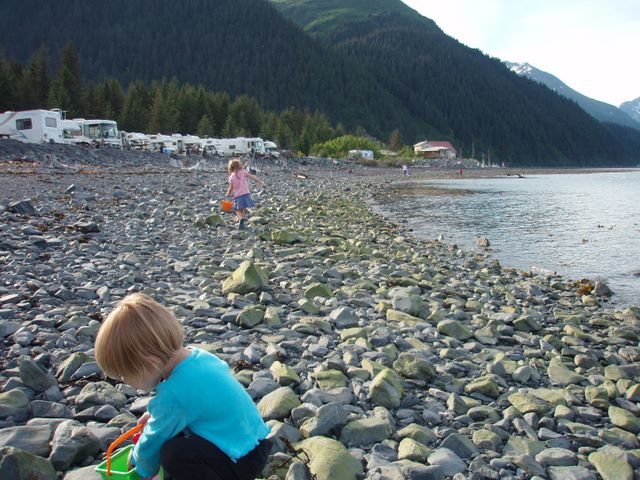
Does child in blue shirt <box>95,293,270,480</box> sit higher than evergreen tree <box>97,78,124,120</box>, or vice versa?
evergreen tree <box>97,78,124,120</box>

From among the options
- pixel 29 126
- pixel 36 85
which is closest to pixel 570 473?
pixel 29 126

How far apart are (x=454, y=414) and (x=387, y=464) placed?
1198 millimetres

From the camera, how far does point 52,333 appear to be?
5.39 metres

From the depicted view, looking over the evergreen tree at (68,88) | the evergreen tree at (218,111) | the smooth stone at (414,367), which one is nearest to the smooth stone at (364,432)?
the smooth stone at (414,367)

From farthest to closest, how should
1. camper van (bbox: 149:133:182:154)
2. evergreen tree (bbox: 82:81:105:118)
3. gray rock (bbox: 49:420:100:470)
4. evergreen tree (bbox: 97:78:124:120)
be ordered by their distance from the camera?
evergreen tree (bbox: 97:78:124:120) < evergreen tree (bbox: 82:81:105:118) < camper van (bbox: 149:133:182:154) < gray rock (bbox: 49:420:100:470)

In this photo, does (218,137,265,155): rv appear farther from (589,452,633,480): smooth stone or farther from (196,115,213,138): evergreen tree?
(589,452,633,480): smooth stone

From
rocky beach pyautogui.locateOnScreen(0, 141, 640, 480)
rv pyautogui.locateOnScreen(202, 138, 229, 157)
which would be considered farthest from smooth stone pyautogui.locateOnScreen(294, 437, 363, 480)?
rv pyautogui.locateOnScreen(202, 138, 229, 157)

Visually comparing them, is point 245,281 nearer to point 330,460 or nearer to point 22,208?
point 330,460

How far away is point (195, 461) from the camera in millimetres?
2592

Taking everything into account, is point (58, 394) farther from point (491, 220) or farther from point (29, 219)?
point (491, 220)

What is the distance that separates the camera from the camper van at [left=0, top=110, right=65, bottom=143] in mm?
45188

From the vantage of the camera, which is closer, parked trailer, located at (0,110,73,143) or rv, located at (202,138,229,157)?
parked trailer, located at (0,110,73,143)

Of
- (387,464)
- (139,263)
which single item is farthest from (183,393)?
(139,263)

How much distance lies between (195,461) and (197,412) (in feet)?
0.80
